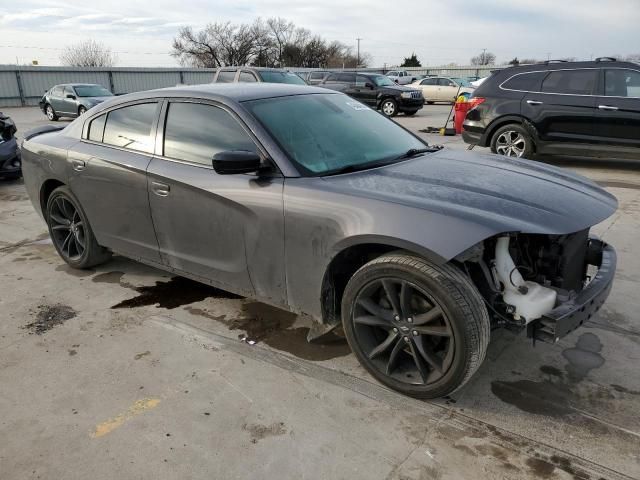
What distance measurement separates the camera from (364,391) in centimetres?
286

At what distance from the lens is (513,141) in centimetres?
912

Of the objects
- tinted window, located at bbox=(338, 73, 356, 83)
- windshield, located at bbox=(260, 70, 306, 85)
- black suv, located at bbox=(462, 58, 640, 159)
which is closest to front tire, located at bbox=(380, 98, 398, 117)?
tinted window, located at bbox=(338, 73, 356, 83)

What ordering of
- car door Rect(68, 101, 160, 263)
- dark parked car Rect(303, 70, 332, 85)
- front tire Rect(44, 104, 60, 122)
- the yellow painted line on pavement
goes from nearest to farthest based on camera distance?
the yellow painted line on pavement < car door Rect(68, 101, 160, 263) < dark parked car Rect(303, 70, 332, 85) < front tire Rect(44, 104, 60, 122)

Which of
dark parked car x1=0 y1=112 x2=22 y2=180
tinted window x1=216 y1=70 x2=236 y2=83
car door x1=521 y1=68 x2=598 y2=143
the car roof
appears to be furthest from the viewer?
tinted window x1=216 y1=70 x2=236 y2=83

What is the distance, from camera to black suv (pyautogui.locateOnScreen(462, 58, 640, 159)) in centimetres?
812

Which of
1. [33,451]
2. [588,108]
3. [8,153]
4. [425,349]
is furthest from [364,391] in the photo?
[8,153]

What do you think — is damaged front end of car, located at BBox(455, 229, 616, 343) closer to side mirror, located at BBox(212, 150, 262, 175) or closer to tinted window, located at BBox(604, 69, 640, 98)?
side mirror, located at BBox(212, 150, 262, 175)

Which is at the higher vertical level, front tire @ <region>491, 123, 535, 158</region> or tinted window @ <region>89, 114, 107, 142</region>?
tinted window @ <region>89, 114, 107, 142</region>

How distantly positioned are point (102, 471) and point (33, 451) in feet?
1.33

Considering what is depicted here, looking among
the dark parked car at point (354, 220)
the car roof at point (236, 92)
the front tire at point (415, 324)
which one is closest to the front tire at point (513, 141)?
the dark parked car at point (354, 220)

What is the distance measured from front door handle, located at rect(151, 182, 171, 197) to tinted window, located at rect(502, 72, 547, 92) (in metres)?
7.38

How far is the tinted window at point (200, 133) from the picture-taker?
3288 millimetres

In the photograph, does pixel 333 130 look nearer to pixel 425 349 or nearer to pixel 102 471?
pixel 425 349

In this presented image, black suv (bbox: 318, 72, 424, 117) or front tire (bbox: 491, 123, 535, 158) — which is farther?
black suv (bbox: 318, 72, 424, 117)
